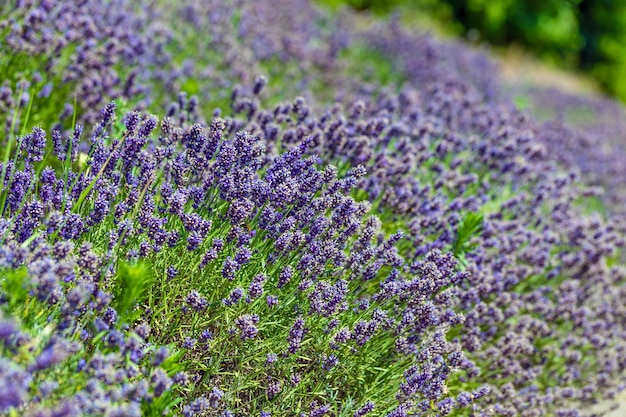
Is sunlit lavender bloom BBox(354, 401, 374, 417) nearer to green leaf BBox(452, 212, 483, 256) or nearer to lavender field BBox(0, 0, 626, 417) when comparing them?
lavender field BBox(0, 0, 626, 417)

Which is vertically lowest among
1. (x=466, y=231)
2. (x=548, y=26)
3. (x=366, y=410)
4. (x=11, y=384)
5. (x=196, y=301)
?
(x=548, y=26)

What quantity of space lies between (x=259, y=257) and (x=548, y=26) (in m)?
14.1

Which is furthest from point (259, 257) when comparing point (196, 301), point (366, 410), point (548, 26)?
point (548, 26)

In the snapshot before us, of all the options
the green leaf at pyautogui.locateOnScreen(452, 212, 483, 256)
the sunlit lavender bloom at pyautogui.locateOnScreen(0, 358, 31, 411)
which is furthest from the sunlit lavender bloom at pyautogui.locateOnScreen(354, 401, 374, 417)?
the sunlit lavender bloom at pyautogui.locateOnScreen(0, 358, 31, 411)

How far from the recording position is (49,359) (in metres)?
1.73

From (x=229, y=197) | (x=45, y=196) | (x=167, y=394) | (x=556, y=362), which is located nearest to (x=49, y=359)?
(x=167, y=394)

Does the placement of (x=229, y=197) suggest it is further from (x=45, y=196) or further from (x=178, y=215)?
(x=45, y=196)

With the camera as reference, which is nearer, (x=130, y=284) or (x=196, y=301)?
(x=130, y=284)

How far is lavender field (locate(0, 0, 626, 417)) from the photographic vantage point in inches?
85.3

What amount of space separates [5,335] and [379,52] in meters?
6.81

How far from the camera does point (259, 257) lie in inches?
107

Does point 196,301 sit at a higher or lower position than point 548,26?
higher

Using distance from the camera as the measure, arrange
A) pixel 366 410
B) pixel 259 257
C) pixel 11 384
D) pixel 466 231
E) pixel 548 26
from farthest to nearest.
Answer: pixel 548 26 < pixel 466 231 < pixel 259 257 < pixel 366 410 < pixel 11 384

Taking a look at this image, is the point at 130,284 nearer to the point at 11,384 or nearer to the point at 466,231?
Answer: the point at 11,384
